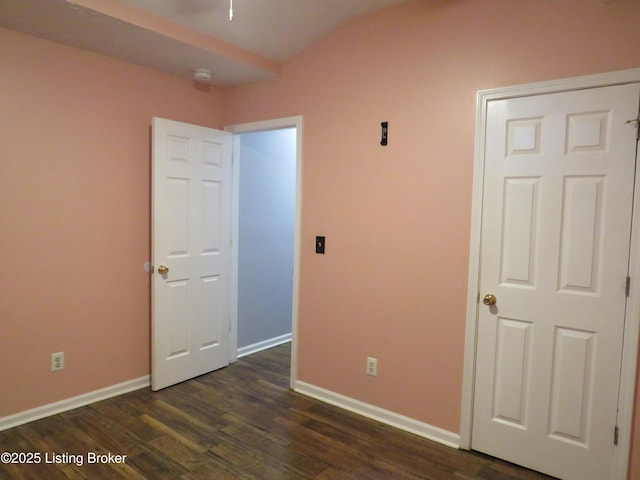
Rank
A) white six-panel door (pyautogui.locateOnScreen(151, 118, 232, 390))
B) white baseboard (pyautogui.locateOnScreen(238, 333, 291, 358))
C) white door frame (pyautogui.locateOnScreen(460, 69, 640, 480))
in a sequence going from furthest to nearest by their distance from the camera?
white baseboard (pyautogui.locateOnScreen(238, 333, 291, 358))
white six-panel door (pyautogui.locateOnScreen(151, 118, 232, 390))
white door frame (pyautogui.locateOnScreen(460, 69, 640, 480))

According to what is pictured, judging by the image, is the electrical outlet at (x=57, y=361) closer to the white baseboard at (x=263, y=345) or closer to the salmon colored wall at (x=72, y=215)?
the salmon colored wall at (x=72, y=215)

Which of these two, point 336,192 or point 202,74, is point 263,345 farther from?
point 202,74

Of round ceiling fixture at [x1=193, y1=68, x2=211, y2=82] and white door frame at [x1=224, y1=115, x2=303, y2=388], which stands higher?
round ceiling fixture at [x1=193, y1=68, x2=211, y2=82]

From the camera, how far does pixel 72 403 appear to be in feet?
9.29

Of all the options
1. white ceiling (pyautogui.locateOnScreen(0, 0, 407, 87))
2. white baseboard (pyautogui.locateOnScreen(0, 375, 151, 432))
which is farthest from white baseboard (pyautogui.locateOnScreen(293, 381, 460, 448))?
white ceiling (pyautogui.locateOnScreen(0, 0, 407, 87))

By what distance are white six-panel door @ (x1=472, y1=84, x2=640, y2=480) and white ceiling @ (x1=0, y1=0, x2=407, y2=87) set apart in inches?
51.0

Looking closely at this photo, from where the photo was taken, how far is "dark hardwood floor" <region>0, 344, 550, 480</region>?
7.19 feet

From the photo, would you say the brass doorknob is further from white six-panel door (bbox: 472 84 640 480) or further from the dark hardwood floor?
the dark hardwood floor

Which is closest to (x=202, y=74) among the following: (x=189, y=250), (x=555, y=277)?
(x=189, y=250)

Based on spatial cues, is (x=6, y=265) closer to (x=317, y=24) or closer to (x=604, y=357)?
(x=317, y=24)

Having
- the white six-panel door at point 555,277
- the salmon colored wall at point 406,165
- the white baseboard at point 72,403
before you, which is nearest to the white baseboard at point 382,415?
the salmon colored wall at point 406,165

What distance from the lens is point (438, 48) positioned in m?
2.46

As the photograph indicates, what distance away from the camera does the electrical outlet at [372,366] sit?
2.80 m

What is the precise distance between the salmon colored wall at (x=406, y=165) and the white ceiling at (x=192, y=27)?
0.19 m
